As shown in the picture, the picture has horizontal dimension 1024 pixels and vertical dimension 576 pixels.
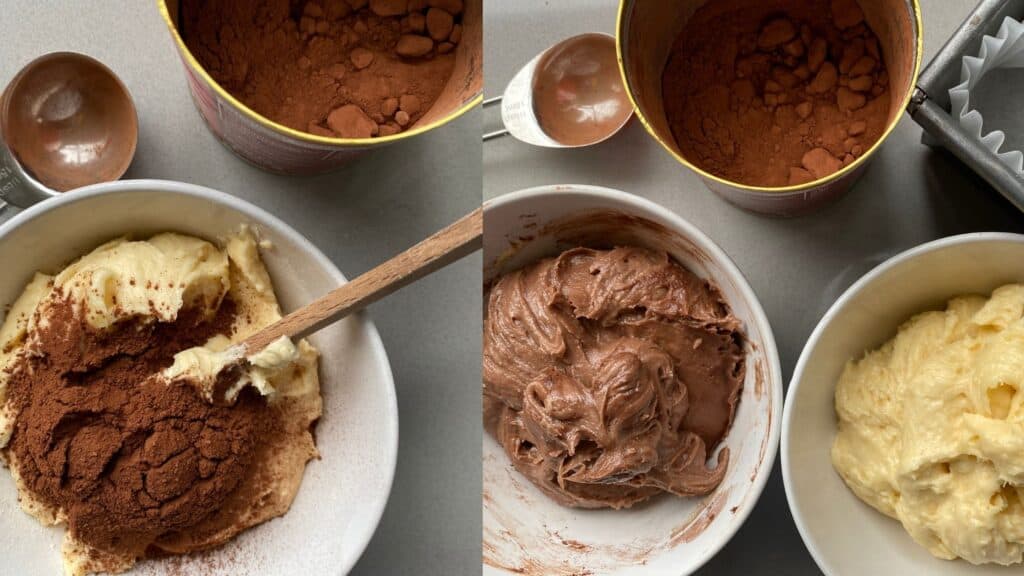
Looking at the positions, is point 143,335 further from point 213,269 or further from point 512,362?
point 512,362

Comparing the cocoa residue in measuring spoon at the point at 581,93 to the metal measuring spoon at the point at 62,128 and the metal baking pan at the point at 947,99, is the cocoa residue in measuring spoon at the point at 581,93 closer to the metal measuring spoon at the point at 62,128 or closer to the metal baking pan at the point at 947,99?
the metal baking pan at the point at 947,99

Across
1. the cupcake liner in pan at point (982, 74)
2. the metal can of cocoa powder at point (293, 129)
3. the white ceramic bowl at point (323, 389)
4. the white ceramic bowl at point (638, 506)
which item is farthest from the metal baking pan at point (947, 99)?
the white ceramic bowl at point (323, 389)

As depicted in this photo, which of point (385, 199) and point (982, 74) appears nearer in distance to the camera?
point (982, 74)

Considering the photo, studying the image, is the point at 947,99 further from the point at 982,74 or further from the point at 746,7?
the point at 746,7

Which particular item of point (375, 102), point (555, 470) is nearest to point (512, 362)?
point (555, 470)

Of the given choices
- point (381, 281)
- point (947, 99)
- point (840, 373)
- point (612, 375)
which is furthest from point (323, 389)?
point (947, 99)

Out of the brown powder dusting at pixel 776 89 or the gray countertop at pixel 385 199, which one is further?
the gray countertop at pixel 385 199

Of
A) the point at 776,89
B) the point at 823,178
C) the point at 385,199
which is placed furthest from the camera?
the point at 385,199

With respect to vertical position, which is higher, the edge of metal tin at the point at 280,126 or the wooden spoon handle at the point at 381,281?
the edge of metal tin at the point at 280,126
